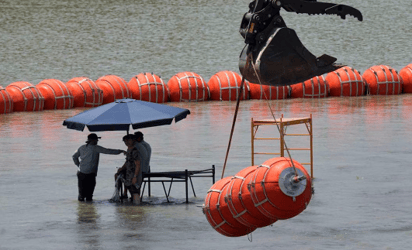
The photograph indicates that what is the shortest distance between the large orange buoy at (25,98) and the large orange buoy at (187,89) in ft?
22.1

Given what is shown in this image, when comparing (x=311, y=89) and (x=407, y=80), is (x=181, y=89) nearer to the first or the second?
(x=311, y=89)

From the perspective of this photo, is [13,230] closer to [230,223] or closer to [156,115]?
[156,115]

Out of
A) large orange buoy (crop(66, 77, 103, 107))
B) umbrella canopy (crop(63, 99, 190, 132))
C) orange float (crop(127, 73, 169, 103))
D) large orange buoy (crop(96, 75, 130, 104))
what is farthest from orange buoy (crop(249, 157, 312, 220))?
orange float (crop(127, 73, 169, 103))

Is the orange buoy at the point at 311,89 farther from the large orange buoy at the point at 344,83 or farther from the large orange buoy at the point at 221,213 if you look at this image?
the large orange buoy at the point at 221,213

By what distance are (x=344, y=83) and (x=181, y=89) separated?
8.11 m

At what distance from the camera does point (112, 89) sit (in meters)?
41.9

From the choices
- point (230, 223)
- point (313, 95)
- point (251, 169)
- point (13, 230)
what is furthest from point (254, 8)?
point (313, 95)

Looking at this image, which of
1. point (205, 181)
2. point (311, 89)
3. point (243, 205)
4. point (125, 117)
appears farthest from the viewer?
point (311, 89)

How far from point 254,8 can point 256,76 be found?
2.66 feet

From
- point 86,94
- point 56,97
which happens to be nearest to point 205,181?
point 56,97

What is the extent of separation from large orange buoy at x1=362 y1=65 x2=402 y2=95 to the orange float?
10542mm

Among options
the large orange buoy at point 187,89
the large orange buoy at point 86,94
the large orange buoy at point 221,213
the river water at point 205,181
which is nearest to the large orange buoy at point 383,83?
the river water at point 205,181

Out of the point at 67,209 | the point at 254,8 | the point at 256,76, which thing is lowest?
the point at 67,209

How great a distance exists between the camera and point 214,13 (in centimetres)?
8138
